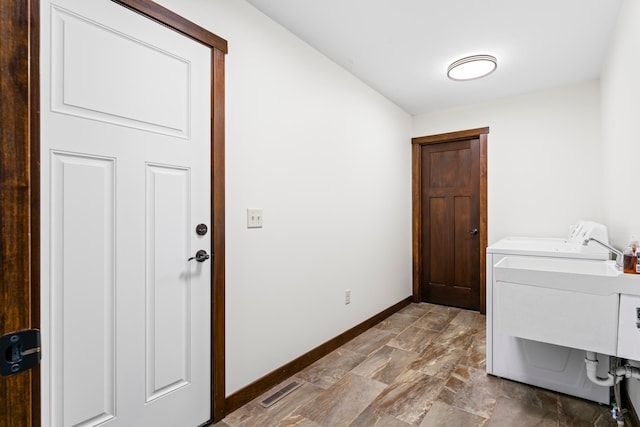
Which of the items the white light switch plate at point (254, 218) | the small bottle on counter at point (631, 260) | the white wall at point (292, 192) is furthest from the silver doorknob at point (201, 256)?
the small bottle on counter at point (631, 260)

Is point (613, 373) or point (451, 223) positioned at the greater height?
point (451, 223)

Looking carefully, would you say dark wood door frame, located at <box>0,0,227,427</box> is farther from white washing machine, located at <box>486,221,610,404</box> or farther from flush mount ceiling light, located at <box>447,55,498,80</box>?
flush mount ceiling light, located at <box>447,55,498,80</box>

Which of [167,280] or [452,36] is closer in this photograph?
[167,280]

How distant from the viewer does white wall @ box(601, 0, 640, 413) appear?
1.68m

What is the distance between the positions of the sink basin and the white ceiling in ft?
5.12

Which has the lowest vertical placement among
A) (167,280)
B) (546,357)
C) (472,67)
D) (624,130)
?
(546,357)

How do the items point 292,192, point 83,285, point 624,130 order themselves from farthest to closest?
point 292,192
point 624,130
point 83,285

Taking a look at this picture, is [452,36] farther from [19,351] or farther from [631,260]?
[19,351]

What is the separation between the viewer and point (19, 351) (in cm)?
52

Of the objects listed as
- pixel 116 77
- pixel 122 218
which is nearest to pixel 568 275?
pixel 122 218

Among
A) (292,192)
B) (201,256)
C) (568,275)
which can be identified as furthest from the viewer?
(292,192)

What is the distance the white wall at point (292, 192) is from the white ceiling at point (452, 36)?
0.19 m

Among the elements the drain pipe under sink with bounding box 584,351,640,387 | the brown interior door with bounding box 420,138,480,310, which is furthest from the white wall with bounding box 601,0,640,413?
the brown interior door with bounding box 420,138,480,310

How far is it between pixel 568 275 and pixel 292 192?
1616 mm
